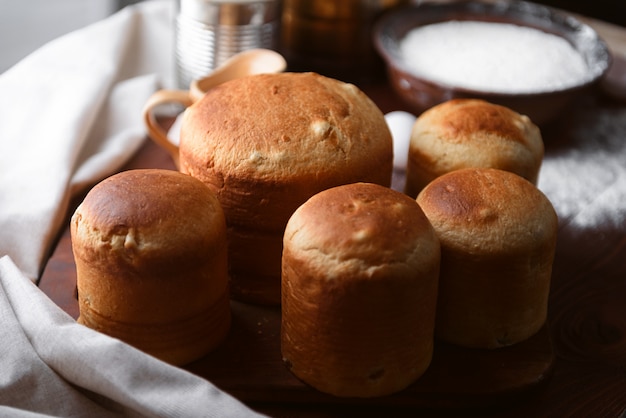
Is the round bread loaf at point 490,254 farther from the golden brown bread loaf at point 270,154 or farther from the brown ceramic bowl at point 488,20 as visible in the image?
the brown ceramic bowl at point 488,20

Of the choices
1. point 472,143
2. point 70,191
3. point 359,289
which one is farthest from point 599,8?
point 359,289

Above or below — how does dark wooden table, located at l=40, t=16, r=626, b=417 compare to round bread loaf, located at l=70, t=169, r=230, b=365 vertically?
below

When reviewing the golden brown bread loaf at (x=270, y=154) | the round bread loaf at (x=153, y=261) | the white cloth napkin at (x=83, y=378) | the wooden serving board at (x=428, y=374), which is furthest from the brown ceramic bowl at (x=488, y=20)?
the white cloth napkin at (x=83, y=378)

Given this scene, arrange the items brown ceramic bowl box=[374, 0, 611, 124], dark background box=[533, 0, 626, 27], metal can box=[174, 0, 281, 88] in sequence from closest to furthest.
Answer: brown ceramic bowl box=[374, 0, 611, 124], metal can box=[174, 0, 281, 88], dark background box=[533, 0, 626, 27]

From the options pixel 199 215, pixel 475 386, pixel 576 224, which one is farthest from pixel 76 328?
pixel 576 224

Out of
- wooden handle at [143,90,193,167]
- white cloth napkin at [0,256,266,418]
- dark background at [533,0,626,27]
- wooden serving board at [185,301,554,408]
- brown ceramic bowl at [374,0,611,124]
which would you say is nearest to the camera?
white cloth napkin at [0,256,266,418]

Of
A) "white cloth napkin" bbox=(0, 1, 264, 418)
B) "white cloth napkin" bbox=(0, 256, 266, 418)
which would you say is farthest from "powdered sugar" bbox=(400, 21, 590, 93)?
"white cloth napkin" bbox=(0, 256, 266, 418)

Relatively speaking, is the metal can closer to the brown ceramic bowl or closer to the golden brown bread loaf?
the brown ceramic bowl
